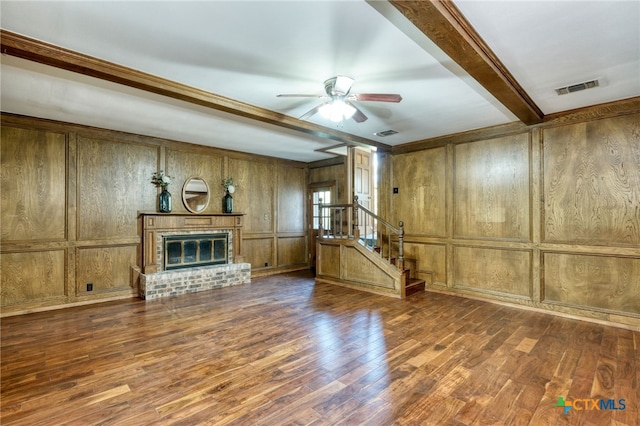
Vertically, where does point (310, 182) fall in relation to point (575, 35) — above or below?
below

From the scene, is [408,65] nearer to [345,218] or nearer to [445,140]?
[445,140]

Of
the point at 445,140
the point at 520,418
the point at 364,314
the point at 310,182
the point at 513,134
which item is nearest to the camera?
the point at 520,418

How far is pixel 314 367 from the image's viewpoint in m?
2.79

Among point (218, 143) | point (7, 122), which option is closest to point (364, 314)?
point (218, 143)

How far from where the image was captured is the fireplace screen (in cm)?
564

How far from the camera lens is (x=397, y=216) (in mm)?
6215

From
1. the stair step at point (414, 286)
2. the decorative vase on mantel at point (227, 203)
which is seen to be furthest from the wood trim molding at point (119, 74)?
the stair step at point (414, 286)

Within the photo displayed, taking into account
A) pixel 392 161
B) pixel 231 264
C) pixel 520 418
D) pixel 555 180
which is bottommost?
pixel 520 418

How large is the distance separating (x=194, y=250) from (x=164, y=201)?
1070mm

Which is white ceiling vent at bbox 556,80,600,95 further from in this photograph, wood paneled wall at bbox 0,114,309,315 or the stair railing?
wood paneled wall at bbox 0,114,309,315

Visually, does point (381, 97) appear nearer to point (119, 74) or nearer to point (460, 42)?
point (460, 42)

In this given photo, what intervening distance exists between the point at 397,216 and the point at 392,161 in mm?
1120

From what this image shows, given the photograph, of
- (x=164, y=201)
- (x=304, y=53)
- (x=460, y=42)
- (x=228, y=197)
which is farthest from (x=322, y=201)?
(x=460, y=42)

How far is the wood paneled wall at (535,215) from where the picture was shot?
386 cm
